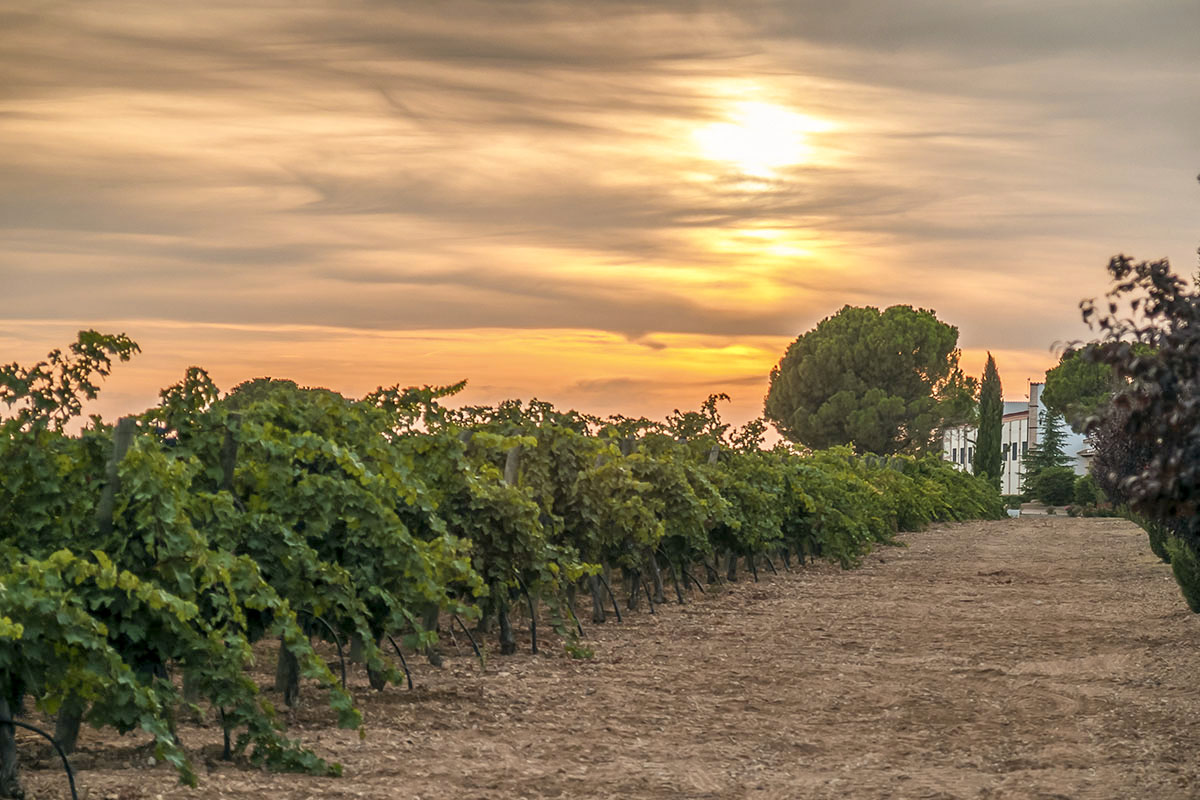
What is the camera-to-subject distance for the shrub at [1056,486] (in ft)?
193

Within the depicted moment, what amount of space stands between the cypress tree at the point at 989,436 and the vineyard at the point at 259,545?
43.1 m

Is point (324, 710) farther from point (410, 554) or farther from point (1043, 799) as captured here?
point (1043, 799)

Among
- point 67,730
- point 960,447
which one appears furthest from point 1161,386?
point 960,447

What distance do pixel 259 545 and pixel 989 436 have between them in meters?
49.7

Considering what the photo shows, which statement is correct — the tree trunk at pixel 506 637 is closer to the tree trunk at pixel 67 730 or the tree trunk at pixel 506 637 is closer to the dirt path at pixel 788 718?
the dirt path at pixel 788 718

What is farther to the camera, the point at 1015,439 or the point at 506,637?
the point at 1015,439

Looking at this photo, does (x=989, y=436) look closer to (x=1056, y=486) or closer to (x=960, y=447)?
(x=1056, y=486)

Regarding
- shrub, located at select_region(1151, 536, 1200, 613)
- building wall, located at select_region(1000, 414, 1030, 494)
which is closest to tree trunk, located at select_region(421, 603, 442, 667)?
shrub, located at select_region(1151, 536, 1200, 613)

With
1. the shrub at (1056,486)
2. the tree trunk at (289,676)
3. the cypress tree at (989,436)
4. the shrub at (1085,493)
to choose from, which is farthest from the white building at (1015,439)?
the tree trunk at (289,676)

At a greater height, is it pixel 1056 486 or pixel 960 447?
pixel 960 447

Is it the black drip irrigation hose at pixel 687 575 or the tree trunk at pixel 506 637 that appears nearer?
the tree trunk at pixel 506 637

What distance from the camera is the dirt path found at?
252 inches

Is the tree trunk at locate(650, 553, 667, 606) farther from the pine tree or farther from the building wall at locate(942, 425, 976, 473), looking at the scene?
the building wall at locate(942, 425, 976, 473)

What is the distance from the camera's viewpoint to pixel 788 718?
8172 mm
